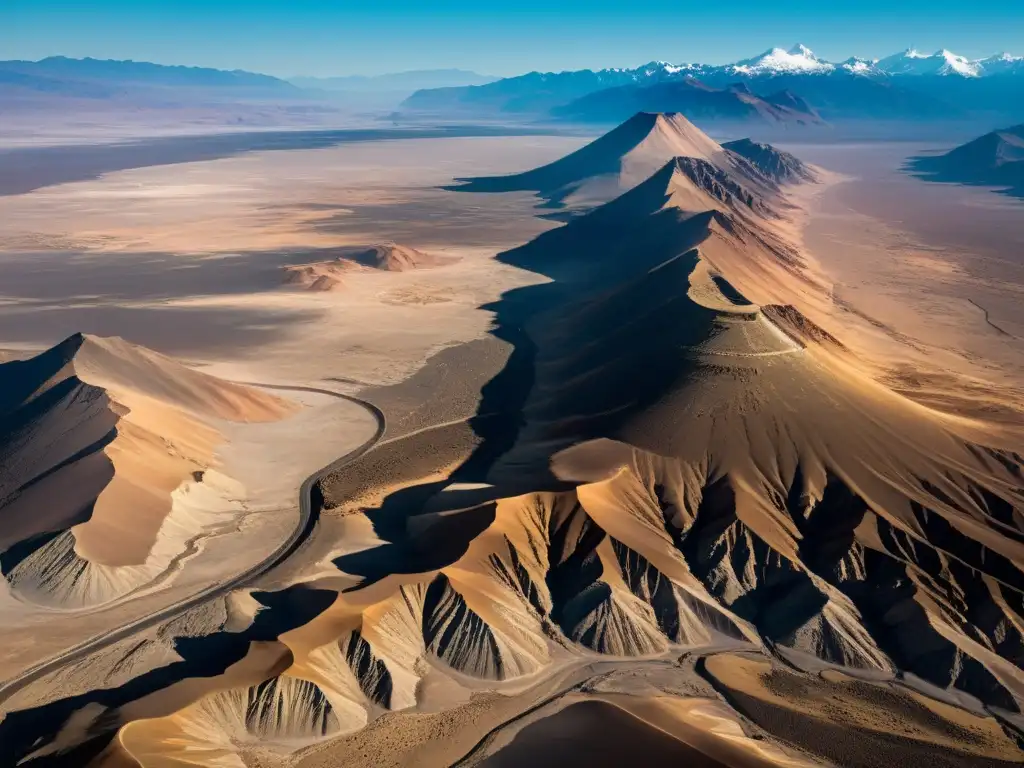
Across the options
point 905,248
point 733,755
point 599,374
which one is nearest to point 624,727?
point 733,755

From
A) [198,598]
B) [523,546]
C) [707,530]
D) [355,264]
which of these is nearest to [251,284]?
[355,264]

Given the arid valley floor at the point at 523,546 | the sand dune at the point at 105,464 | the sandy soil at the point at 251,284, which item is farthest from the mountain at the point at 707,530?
the sandy soil at the point at 251,284

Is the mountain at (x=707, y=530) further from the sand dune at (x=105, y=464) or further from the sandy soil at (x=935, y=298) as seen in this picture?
the sandy soil at (x=935, y=298)

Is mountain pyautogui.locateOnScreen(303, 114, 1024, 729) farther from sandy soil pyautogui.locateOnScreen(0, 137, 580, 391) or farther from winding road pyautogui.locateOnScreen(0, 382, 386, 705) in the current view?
sandy soil pyautogui.locateOnScreen(0, 137, 580, 391)

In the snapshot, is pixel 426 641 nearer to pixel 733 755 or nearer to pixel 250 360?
pixel 733 755

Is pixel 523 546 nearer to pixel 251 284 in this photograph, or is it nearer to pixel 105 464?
pixel 105 464

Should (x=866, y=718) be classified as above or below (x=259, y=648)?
below

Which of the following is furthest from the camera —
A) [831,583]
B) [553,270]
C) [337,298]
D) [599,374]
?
[553,270]
